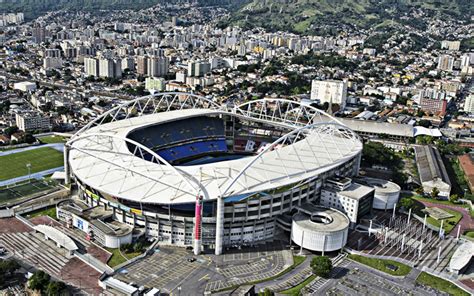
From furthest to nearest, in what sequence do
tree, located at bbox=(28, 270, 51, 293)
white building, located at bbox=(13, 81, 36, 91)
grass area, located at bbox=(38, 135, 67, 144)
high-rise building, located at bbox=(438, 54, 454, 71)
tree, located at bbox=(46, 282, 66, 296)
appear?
1. high-rise building, located at bbox=(438, 54, 454, 71)
2. white building, located at bbox=(13, 81, 36, 91)
3. grass area, located at bbox=(38, 135, 67, 144)
4. tree, located at bbox=(28, 270, 51, 293)
5. tree, located at bbox=(46, 282, 66, 296)

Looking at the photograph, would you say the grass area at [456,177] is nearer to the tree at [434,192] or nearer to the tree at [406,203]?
the tree at [434,192]

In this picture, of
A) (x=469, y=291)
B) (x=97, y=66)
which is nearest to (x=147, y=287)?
(x=469, y=291)

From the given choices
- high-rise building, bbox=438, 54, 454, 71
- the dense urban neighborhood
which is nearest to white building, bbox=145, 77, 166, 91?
the dense urban neighborhood

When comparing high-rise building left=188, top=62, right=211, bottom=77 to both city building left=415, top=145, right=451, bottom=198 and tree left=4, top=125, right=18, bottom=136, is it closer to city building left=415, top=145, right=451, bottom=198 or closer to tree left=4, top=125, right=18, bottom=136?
tree left=4, top=125, right=18, bottom=136

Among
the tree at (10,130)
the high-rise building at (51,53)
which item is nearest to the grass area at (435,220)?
the tree at (10,130)

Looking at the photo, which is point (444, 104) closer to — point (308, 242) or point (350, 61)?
point (350, 61)

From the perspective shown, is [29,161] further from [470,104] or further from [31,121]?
[470,104]
